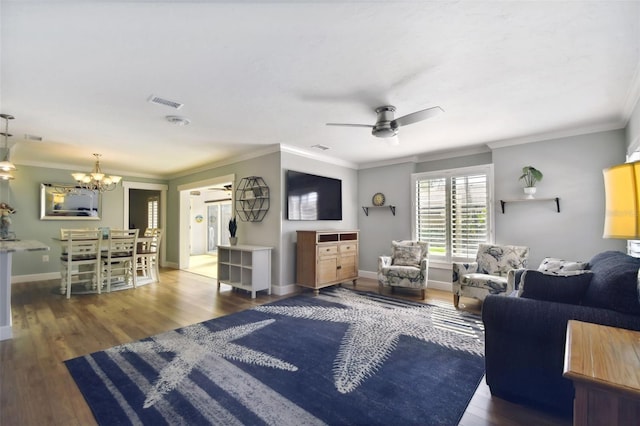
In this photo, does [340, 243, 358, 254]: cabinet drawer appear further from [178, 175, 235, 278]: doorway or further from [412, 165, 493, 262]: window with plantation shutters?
[178, 175, 235, 278]: doorway

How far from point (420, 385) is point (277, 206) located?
3366 mm

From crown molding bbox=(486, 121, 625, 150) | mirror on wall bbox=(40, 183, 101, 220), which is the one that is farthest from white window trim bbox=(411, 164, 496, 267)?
mirror on wall bbox=(40, 183, 101, 220)

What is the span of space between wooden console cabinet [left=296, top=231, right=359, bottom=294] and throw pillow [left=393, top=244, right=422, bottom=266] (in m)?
0.82

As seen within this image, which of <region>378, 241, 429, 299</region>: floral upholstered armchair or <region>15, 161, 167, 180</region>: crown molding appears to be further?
<region>15, 161, 167, 180</region>: crown molding

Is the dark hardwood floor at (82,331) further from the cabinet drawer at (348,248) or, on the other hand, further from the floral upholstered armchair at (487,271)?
the cabinet drawer at (348,248)

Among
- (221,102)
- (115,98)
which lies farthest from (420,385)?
(115,98)

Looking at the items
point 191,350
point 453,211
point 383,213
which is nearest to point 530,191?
point 453,211

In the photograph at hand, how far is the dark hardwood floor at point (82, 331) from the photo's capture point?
70.3 inches

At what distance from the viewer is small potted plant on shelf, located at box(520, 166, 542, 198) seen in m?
4.02

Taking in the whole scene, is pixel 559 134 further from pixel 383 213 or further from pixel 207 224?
pixel 207 224

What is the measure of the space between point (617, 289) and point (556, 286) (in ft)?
0.93

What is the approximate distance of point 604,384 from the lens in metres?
0.87

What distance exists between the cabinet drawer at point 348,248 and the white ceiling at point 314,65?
2.03m

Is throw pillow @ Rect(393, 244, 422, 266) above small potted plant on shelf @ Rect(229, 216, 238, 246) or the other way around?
the other way around
